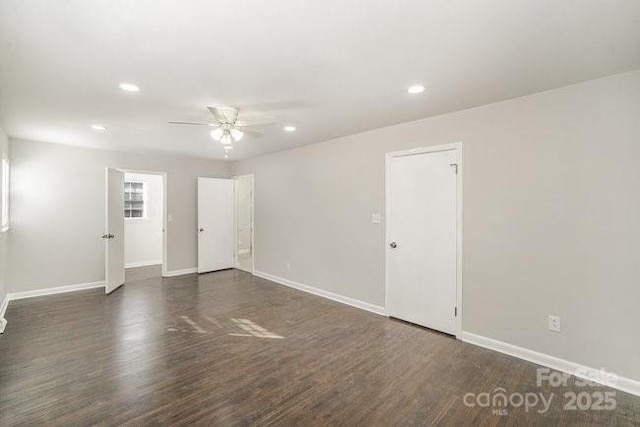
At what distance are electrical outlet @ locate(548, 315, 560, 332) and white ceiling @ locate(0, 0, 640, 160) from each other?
2062 mm

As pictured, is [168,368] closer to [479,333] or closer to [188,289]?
[188,289]

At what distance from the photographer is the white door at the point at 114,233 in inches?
186

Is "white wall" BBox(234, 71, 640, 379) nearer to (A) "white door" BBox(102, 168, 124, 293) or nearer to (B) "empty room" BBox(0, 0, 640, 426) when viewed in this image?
(B) "empty room" BBox(0, 0, 640, 426)

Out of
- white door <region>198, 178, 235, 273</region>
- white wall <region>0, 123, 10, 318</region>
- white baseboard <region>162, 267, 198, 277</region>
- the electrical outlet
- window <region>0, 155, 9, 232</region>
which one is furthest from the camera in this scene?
white door <region>198, 178, 235, 273</region>

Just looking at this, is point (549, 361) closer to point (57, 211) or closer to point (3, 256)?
point (3, 256)

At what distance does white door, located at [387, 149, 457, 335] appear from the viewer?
10.7 feet

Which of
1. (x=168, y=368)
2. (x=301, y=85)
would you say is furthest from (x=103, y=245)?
(x=301, y=85)

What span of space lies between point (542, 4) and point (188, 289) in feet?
18.1

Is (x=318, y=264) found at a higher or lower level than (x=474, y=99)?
lower

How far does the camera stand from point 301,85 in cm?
246

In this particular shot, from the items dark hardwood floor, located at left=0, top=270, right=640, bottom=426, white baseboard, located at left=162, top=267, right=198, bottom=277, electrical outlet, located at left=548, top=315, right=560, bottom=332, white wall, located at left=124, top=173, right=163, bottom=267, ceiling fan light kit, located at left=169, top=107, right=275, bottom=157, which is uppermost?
ceiling fan light kit, located at left=169, top=107, right=275, bottom=157

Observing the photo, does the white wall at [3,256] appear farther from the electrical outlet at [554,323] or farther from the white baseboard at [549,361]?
the electrical outlet at [554,323]

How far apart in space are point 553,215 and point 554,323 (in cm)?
98

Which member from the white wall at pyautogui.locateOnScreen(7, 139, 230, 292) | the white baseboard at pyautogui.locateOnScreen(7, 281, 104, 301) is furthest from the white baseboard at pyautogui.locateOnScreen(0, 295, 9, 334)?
the white wall at pyautogui.locateOnScreen(7, 139, 230, 292)
